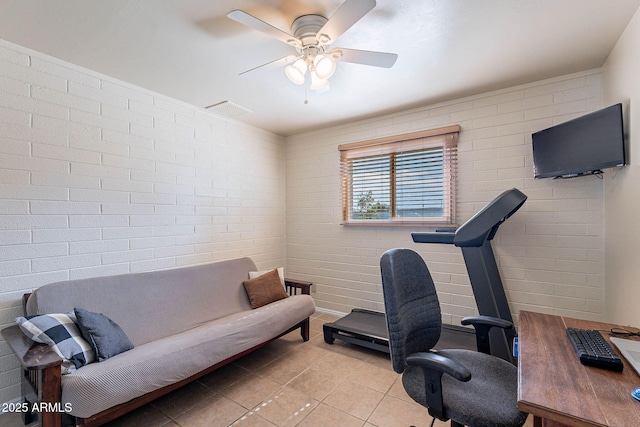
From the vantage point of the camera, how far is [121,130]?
2.53 m

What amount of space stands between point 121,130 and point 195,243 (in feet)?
4.20

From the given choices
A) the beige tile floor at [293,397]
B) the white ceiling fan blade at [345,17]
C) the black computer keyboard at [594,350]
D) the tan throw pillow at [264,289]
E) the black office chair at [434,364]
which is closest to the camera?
the black computer keyboard at [594,350]

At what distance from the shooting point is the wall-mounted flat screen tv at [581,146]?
1.85 meters

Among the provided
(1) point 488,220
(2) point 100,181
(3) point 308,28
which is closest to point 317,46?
(3) point 308,28

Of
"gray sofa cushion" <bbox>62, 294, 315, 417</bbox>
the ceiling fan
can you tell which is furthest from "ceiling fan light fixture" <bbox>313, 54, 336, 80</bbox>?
"gray sofa cushion" <bbox>62, 294, 315, 417</bbox>

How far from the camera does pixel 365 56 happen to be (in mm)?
1812

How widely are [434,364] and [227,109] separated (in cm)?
307

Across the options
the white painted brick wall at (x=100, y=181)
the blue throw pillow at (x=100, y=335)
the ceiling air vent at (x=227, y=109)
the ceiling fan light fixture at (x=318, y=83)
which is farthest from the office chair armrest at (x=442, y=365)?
the ceiling air vent at (x=227, y=109)

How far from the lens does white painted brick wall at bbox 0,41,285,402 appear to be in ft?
6.54

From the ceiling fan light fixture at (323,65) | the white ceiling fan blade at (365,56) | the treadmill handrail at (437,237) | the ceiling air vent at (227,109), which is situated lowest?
the treadmill handrail at (437,237)

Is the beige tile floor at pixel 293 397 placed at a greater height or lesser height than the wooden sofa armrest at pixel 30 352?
lesser

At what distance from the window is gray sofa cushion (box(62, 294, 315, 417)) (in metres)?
1.66

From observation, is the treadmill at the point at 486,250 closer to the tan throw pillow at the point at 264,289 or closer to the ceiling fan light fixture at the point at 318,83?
the ceiling fan light fixture at the point at 318,83

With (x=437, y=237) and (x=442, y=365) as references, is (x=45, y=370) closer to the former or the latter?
(x=442, y=365)
